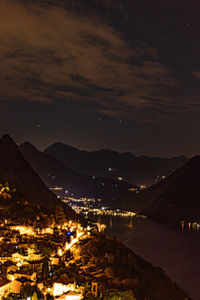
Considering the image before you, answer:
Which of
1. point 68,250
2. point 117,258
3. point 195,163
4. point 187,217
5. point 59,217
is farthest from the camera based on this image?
point 195,163

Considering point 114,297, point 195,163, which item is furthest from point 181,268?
point 195,163

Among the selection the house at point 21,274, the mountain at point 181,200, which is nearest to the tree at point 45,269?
the house at point 21,274

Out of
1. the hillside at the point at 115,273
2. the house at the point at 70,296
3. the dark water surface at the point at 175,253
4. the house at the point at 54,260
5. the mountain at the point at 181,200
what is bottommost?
the dark water surface at the point at 175,253

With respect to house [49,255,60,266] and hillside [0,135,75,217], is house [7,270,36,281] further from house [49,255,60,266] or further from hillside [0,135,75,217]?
hillside [0,135,75,217]

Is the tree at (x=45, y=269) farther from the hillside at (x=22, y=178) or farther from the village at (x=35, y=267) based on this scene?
the hillside at (x=22, y=178)

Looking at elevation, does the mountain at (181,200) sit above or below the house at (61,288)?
above

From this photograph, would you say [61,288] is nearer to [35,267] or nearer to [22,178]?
[35,267]

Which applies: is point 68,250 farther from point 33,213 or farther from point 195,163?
point 195,163
